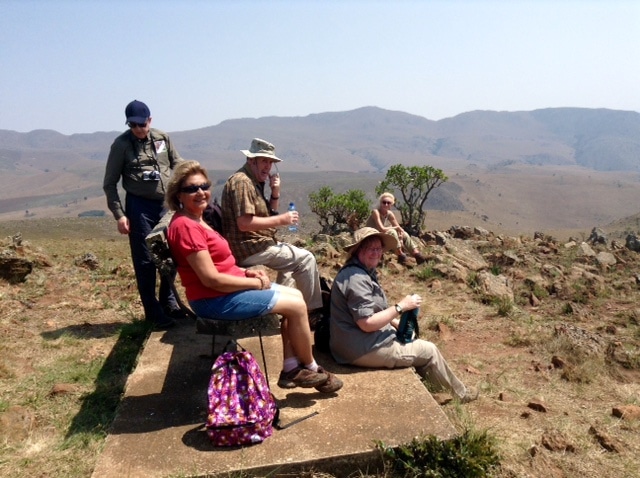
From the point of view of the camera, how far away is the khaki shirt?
4.45m

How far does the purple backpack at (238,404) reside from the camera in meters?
3.38

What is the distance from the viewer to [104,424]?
13.6ft

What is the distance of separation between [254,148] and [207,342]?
1.97 m

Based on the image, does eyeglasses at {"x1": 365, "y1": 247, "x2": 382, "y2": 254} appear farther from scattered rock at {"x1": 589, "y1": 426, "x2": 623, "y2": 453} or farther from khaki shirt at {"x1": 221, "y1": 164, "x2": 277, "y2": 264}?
scattered rock at {"x1": 589, "y1": 426, "x2": 623, "y2": 453}

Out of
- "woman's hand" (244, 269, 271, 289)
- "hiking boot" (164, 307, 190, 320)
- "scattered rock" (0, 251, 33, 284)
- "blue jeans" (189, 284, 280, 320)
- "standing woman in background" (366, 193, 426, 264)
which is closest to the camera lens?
"blue jeans" (189, 284, 280, 320)

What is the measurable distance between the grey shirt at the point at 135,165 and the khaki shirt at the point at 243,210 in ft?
4.01

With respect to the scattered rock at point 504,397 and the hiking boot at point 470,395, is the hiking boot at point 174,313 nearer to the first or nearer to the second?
the hiking boot at point 470,395

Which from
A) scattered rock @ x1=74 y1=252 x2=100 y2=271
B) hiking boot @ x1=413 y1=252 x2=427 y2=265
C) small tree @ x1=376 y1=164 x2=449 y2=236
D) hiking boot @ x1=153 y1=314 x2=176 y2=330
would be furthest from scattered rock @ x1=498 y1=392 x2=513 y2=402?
small tree @ x1=376 y1=164 x2=449 y2=236

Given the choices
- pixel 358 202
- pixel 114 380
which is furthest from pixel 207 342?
pixel 358 202

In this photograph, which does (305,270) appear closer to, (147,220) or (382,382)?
(382,382)

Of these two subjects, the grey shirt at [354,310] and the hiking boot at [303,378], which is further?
the grey shirt at [354,310]

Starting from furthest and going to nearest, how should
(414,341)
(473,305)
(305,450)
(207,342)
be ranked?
(473,305) < (207,342) < (414,341) < (305,450)

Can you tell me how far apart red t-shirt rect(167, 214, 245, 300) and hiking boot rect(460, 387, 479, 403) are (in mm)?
2311

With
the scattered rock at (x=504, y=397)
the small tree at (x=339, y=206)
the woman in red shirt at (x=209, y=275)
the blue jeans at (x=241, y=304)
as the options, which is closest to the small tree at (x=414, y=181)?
the small tree at (x=339, y=206)
